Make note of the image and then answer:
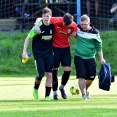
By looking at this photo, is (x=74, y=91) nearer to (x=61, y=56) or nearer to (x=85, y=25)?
(x=61, y=56)

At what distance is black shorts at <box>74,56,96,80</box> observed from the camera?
15.0 meters

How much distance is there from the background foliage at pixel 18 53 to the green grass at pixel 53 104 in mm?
5973

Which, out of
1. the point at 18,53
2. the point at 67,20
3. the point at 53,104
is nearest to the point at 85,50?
the point at 67,20

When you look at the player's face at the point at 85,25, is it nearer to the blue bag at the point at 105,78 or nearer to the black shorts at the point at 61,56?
the black shorts at the point at 61,56

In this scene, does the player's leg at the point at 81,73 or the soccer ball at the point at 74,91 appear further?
the soccer ball at the point at 74,91

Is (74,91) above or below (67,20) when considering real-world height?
below

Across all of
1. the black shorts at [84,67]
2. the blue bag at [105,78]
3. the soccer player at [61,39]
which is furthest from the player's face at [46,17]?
the blue bag at [105,78]

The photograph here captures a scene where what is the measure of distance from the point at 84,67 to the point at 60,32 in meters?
0.91

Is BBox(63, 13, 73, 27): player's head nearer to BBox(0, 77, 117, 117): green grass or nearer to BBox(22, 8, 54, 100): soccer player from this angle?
BBox(22, 8, 54, 100): soccer player

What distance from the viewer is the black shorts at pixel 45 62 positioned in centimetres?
1493

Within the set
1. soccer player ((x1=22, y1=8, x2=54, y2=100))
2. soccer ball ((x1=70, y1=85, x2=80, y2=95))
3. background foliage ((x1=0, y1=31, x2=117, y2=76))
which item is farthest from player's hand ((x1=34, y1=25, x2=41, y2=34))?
background foliage ((x1=0, y1=31, x2=117, y2=76))

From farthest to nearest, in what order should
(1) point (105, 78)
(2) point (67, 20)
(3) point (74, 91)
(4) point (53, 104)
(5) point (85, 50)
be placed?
(3) point (74, 91)
(1) point (105, 78)
(5) point (85, 50)
(2) point (67, 20)
(4) point (53, 104)

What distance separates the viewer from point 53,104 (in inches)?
541

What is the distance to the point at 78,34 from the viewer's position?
15.1 m
